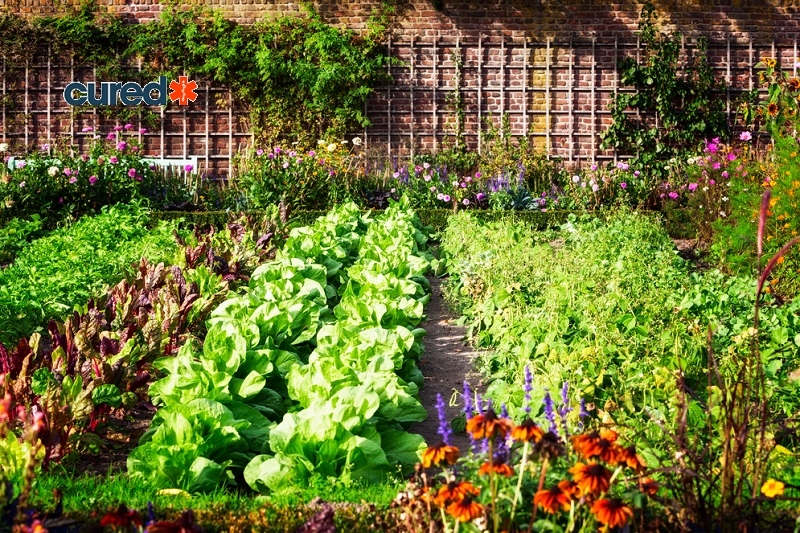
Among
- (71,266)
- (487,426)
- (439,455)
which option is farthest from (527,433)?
(71,266)

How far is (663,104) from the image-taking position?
44.7 feet

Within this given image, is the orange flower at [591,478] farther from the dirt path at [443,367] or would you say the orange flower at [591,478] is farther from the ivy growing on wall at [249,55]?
the ivy growing on wall at [249,55]

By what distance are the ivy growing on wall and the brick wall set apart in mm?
235

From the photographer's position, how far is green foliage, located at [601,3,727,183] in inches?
534

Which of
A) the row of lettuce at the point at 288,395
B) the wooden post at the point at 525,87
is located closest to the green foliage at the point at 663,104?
the wooden post at the point at 525,87

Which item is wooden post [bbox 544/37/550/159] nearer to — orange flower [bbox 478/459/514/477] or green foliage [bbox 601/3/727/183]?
green foliage [bbox 601/3/727/183]

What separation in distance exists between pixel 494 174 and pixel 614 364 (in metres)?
8.90

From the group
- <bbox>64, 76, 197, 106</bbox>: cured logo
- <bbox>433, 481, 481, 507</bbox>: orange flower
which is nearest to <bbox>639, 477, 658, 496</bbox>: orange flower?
<bbox>433, 481, 481, 507</bbox>: orange flower

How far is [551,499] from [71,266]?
535 cm

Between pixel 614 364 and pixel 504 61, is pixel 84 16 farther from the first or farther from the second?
pixel 614 364

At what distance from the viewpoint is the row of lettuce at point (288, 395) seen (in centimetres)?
322

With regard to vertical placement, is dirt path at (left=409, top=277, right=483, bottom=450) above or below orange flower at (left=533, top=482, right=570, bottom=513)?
below

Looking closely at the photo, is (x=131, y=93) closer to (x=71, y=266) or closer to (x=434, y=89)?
(x=434, y=89)

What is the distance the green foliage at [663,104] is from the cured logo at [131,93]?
557 centimetres
